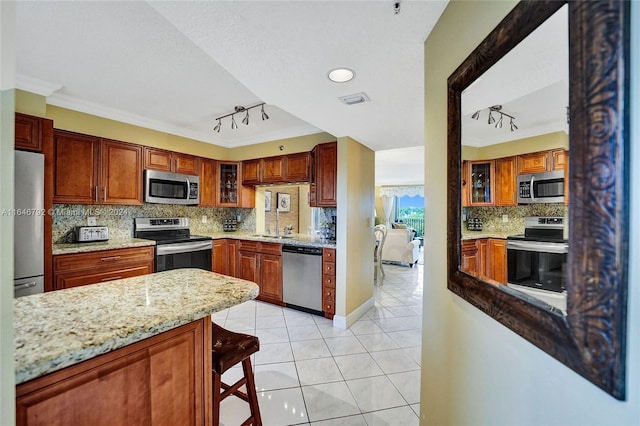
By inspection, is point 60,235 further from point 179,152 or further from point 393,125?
point 393,125

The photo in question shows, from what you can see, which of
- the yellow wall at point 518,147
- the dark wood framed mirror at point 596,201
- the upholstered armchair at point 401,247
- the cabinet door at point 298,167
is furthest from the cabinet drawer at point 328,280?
the upholstered armchair at point 401,247

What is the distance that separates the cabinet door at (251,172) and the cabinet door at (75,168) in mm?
1845

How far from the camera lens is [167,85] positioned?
2.59 metres

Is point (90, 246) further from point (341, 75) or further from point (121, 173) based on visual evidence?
point (341, 75)

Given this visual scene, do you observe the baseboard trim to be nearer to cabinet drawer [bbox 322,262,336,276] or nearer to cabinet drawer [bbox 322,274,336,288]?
cabinet drawer [bbox 322,274,336,288]

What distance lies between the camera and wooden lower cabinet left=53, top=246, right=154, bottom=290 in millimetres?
2494

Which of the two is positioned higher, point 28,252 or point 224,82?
point 224,82

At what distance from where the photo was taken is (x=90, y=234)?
2.99m

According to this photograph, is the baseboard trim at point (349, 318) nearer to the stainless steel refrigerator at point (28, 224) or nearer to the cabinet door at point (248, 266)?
the cabinet door at point (248, 266)

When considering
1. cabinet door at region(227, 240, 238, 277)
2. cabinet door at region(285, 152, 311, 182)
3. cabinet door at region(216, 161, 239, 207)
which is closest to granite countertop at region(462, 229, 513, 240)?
cabinet door at region(285, 152, 311, 182)

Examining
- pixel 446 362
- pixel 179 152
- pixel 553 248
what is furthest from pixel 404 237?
pixel 553 248

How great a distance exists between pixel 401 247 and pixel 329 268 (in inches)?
146

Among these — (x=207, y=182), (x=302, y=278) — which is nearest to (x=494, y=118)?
(x=302, y=278)

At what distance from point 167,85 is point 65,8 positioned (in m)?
0.98
